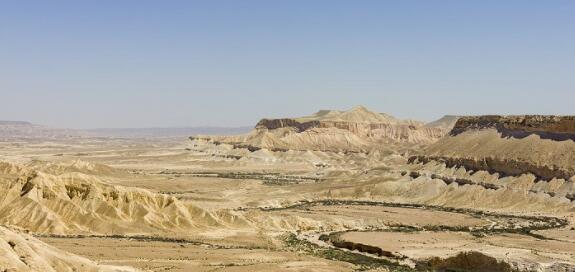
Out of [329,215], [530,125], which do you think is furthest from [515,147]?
[329,215]

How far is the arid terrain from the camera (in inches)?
1886

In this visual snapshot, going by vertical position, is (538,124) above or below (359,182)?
above

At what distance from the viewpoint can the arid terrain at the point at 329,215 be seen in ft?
157

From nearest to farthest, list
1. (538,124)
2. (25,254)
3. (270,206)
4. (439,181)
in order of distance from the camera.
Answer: (25,254)
(270,206)
(439,181)
(538,124)

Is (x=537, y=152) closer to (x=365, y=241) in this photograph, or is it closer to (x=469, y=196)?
(x=469, y=196)

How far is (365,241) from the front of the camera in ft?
196

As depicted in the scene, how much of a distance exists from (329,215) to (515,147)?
153 feet

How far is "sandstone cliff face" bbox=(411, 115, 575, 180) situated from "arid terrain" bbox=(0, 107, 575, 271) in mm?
268

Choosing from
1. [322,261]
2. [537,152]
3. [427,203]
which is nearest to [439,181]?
[427,203]

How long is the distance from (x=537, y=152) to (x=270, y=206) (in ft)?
145

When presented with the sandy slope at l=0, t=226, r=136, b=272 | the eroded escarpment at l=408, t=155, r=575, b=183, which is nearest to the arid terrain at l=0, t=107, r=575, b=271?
the sandy slope at l=0, t=226, r=136, b=272

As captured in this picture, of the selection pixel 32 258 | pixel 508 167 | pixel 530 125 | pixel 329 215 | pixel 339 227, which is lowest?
pixel 339 227

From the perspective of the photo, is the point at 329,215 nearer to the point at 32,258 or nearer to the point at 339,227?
the point at 339,227

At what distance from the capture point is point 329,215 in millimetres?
81000
